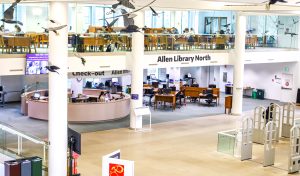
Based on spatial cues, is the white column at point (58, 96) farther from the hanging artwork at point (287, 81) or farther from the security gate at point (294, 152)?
the hanging artwork at point (287, 81)

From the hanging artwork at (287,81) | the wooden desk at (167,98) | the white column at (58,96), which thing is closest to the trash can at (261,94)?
the hanging artwork at (287,81)

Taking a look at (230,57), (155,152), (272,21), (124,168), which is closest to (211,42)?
(230,57)

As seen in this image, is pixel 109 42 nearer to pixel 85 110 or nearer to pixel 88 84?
pixel 85 110

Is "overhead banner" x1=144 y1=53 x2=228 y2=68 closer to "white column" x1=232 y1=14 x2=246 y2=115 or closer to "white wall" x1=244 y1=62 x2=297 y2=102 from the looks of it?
"white column" x1=232 y1=14 x2=246 y2=115

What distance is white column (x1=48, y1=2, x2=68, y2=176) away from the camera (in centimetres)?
1124

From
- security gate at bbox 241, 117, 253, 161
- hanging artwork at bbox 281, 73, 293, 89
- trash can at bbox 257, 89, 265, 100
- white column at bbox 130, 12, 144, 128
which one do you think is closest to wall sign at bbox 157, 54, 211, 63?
white column at bbox 130, 12, 144, 128

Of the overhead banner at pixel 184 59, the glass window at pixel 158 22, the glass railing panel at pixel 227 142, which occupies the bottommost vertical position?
the glass railing panel at pixel 227 142

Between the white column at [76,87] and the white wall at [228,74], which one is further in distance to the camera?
the white wall at [228,74]

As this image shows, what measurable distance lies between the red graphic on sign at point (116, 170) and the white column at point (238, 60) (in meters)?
15.0

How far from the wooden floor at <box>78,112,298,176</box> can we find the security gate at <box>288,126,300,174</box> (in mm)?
272

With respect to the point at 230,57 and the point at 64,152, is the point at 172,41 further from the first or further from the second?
the point at 64,152

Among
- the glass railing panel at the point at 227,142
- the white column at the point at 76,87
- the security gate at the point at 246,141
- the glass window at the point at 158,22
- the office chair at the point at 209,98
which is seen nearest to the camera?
the security gate at the point at 246,141

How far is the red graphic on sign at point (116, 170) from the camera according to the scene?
25.7ft

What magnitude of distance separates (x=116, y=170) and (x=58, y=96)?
13.3ft
